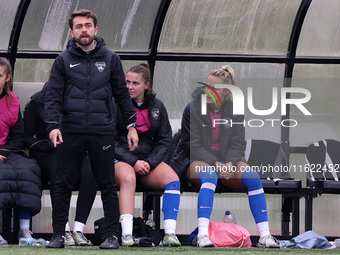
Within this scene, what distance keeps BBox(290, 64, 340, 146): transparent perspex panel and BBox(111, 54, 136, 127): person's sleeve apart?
336 cm

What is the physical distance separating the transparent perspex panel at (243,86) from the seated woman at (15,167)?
2.21 m

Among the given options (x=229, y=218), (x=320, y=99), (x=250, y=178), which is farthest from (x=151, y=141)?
(x=320, y=99)

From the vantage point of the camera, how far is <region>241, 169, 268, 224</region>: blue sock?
7023mm

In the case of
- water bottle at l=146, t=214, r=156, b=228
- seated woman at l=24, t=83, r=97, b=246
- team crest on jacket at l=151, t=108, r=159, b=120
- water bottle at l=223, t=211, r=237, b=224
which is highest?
team crest on jacket at l=151, t=108, r=159, b=120

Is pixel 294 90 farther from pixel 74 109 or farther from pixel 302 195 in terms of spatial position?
pixel 74 109

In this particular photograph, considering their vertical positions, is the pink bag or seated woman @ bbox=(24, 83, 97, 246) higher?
seated woman @ bbox=(24, 83, 97, 246)

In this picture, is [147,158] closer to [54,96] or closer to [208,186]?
[208,186]

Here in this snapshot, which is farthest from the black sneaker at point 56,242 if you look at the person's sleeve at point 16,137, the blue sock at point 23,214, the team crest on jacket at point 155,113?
the team crest on jacket at point 155,113

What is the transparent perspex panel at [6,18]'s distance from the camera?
8.77 metres

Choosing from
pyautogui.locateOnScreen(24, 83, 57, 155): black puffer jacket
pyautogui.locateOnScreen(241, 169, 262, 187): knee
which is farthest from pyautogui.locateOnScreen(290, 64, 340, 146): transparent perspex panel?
pyautogui.locateOnScreen(24, 83, 57, 155): black puffer jacket

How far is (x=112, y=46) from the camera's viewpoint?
29.9ft

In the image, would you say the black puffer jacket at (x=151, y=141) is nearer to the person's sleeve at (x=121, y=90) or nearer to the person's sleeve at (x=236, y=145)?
the person's sleeve at (x=236, y=145)

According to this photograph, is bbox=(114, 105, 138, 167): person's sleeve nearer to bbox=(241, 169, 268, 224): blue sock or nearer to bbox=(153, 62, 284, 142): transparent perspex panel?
bbox=(241, 169, 268, 224): blue sock

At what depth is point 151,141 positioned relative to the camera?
7.36 m
